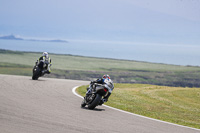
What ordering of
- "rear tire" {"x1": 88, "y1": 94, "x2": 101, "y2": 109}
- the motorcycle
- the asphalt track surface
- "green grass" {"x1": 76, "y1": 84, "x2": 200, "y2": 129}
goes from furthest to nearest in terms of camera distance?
the motorcycle → "green grass" {"x1": 76, "y1": 84, "x2": 200, "y2": 129} → "rear tire" {"x1": 88, "y1": 94, "x2": 101, "y2": 109} → the asphalt track surface

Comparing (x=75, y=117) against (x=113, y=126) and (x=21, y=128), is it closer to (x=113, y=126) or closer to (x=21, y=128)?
(x=113, y=126)

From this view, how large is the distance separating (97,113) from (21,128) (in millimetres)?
4354

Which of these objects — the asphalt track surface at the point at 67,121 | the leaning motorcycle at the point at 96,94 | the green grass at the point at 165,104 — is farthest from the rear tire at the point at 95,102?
the green grass at the point at 165,104

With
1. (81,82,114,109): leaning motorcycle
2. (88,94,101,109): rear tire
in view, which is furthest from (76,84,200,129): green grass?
(88,94,101,109): rear tire

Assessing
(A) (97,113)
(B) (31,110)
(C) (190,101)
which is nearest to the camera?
(B) (31,110)

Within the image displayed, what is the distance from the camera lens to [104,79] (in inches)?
571

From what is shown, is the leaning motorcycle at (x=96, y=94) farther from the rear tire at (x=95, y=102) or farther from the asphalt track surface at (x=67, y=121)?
the asphalt track surface at (x=67, y=121)

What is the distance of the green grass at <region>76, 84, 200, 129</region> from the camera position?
14345 millimetres

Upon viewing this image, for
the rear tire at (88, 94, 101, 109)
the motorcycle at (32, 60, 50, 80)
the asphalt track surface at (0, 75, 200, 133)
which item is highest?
the motorcycle at (32, 60, 50, 80)

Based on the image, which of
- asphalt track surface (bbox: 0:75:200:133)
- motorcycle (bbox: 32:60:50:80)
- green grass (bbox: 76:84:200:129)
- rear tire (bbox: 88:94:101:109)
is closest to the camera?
asphalt track surface (bbox: 0:75:200:133)

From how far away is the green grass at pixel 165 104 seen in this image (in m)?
14.3

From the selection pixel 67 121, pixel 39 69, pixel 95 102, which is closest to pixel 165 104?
pixel 95 102

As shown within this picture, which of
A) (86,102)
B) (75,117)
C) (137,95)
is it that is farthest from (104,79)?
(137,95)

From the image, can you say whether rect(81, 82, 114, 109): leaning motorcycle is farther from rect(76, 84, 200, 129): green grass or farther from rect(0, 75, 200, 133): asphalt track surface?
rect(76, 84, 200, 129): green grass
